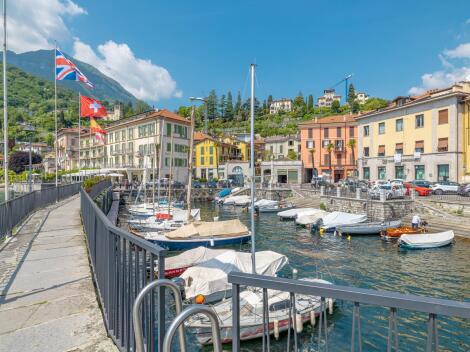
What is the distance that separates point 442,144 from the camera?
136ft

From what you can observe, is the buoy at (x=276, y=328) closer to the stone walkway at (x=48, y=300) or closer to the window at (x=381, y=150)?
the stone walkway at (x=48, y=300)

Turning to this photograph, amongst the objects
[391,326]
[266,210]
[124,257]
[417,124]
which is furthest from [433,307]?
[417,124]

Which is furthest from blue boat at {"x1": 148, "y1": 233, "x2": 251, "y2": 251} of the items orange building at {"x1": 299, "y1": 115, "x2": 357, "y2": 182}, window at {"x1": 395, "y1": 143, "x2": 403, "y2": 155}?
orange building at {"x1": 299, "y1": 115, "x2": 357, "y2": 182}

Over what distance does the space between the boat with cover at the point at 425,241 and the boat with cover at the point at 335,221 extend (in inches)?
241

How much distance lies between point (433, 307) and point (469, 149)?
1846 inches

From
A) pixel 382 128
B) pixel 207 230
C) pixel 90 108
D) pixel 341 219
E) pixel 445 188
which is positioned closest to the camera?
pixel 207 230

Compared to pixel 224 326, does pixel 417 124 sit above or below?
above

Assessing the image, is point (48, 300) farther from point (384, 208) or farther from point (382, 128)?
point (382, 128)

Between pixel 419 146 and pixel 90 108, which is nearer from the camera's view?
pixel 90 108

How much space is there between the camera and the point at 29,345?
3996 mm

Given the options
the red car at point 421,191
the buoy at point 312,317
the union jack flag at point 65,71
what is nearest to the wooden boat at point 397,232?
the red car at point 421,191

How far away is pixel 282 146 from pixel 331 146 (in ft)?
64.4

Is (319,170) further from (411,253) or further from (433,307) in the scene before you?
(433,307)

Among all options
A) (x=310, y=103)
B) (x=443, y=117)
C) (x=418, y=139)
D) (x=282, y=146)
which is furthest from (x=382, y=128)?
(x=310, y=103)
